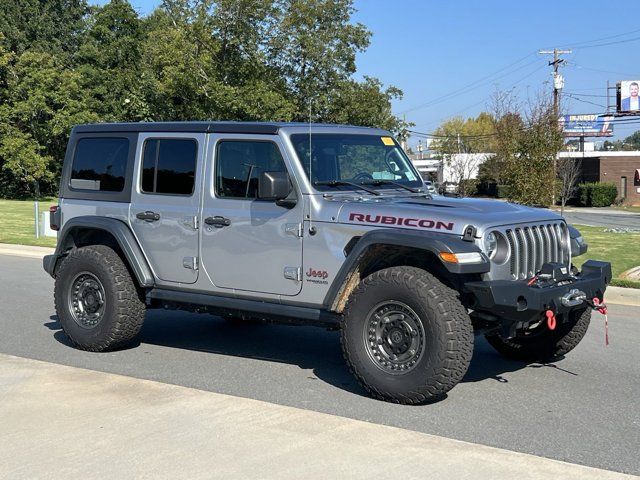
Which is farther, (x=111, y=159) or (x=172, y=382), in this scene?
(x=111, y=159)

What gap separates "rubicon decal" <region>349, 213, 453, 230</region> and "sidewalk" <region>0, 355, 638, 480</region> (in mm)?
1407

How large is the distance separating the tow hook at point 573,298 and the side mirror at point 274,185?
2.17 meters

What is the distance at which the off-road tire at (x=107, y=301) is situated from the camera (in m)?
6.59

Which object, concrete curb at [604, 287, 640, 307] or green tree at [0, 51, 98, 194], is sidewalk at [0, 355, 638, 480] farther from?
green tree at [0, 51, 98, 194]

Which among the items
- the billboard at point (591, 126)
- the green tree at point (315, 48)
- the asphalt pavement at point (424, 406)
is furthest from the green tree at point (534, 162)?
the billboard at point (591, 126)

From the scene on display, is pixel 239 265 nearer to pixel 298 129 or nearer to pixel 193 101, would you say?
pixel 298 129

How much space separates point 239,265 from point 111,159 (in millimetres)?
1846

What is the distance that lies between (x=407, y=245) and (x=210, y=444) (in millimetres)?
1852

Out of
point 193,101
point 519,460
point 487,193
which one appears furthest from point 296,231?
point 487,193

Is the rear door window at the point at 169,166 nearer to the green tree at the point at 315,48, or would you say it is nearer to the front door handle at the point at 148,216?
the front door handle at the point at 148,216

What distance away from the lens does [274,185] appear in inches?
221

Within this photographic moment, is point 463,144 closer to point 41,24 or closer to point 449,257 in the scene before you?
point 41,24

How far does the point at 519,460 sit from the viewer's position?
4.15m

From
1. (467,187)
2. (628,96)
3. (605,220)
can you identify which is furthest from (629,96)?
(605,220)
